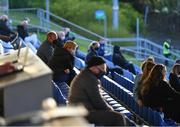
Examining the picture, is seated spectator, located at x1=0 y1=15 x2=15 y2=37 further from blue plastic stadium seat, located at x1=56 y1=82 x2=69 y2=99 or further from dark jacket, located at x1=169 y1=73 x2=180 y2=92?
dark jacket, located at x1=169 y1=73 x2=180 y2=92

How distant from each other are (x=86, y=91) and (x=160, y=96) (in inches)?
72.9

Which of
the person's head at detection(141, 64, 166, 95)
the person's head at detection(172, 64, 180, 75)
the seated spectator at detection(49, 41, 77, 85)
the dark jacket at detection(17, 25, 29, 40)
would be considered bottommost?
the dark jacket at detection(17, 25, 29, 40)

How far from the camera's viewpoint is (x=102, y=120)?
271 inches

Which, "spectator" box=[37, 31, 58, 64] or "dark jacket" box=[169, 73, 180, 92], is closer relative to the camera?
"dark jacket" box=[169, 73, 180, 92]

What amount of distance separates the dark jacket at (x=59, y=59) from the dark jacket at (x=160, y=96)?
241 cm

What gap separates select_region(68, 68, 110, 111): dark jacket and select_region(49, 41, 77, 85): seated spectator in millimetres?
3473

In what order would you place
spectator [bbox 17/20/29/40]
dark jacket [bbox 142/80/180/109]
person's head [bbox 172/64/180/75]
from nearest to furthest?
dark jacket [bbox 142/80/180/109], person's head [bbox 172/64/180/75], spectator [bbox 17/20/29/40]

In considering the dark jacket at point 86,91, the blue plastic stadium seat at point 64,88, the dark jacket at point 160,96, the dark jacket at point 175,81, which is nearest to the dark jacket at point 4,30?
the blue plastic stadium seat at point 64,88

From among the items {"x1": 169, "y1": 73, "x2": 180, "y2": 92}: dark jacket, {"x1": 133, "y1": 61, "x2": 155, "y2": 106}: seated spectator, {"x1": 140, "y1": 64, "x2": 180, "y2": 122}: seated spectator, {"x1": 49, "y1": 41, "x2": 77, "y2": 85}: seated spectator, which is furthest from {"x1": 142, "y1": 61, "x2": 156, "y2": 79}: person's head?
{"x1": 49, "y1": 41, "x2": 77, "y2": 85}: seated spectator

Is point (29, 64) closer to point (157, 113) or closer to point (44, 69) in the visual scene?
point (44, 69)

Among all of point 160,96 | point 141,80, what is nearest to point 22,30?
point 141,80

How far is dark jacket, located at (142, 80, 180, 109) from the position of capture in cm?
833

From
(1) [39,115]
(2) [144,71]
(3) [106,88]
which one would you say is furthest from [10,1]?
(1) [39,115]

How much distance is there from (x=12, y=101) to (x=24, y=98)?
0.39 ft
